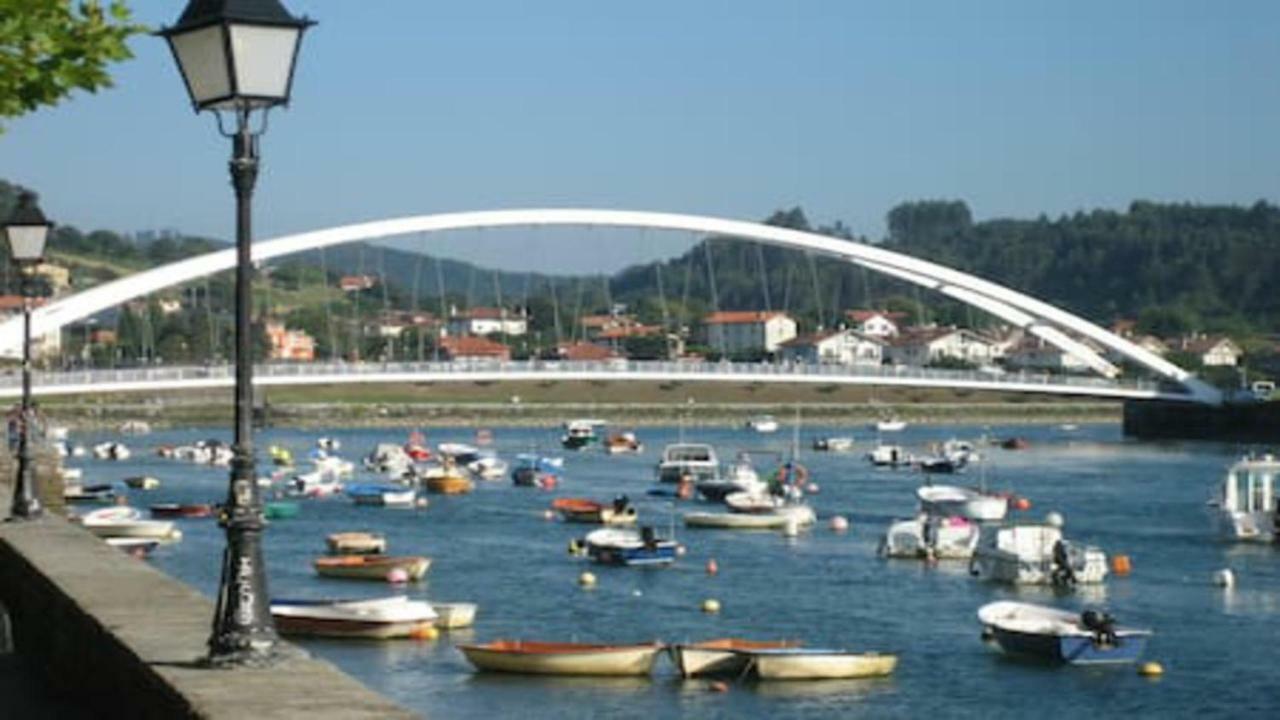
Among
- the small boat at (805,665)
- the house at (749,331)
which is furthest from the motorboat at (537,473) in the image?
the house at (749,331)

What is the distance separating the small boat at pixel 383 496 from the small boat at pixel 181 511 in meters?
6.93

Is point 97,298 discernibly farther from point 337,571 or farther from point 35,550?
point 35,550

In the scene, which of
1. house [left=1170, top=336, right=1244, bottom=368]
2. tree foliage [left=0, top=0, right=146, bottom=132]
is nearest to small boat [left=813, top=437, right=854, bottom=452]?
house [left=1170, top=336, right=1244, bottom=368]

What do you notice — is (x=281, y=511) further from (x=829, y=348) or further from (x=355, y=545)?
(x=829, y=348)

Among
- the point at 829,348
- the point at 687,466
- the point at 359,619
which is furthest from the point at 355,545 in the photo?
the point at 829,348

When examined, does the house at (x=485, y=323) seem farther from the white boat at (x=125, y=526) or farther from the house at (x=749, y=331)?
the white boat at (x=125, y=526)

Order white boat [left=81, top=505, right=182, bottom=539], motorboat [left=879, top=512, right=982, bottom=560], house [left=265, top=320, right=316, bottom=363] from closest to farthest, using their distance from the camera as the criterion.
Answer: motorboat [left=879, top=512, right=982, bottom=560] → white boat [left=81, top=505, right=182, bottom=539] → house [left=265, top=320, right=316, bottom=363]

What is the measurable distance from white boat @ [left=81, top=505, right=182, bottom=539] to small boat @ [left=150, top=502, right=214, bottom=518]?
573cm

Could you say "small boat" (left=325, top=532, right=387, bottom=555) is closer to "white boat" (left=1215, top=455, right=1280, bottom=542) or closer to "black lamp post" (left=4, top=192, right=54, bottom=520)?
"white boat" (left=1215, top=455, right=1280, bottom=542)

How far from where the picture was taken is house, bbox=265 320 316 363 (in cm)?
14788

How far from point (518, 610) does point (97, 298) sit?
43.3 m

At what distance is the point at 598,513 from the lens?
53969 millimetres

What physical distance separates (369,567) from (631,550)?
4.82 meters

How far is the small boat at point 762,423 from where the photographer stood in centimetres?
12181
